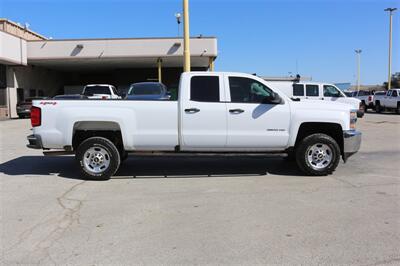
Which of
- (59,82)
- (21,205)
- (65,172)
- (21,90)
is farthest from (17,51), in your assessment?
(21,205)

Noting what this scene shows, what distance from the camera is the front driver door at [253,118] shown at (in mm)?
8398

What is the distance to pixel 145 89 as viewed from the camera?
640 inches

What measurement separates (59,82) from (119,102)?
133ft

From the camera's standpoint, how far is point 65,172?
9297 millimetres

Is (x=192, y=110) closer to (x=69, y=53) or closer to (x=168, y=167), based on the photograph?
(x=168, y=167)

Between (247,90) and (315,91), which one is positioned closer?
(247,90)

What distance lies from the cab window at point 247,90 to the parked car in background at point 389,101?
30184 millimetres

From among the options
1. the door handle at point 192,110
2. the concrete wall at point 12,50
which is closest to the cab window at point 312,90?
the door handle at point 192,110

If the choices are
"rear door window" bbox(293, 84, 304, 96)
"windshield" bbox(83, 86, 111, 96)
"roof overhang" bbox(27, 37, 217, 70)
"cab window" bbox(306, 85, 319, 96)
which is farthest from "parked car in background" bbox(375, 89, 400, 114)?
"windshield" bbox(83, 86, 111, 96)

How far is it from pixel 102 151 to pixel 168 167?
181 centimetres

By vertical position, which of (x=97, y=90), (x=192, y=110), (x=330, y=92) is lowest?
(x=192, y=110)

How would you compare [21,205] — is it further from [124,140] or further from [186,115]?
[186,115]

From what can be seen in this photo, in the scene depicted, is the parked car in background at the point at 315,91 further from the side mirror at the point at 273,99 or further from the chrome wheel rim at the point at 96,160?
the chrome wheel rim at the point at 96,160

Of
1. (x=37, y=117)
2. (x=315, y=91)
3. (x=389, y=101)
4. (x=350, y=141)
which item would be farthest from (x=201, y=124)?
(x=389, y=101)
